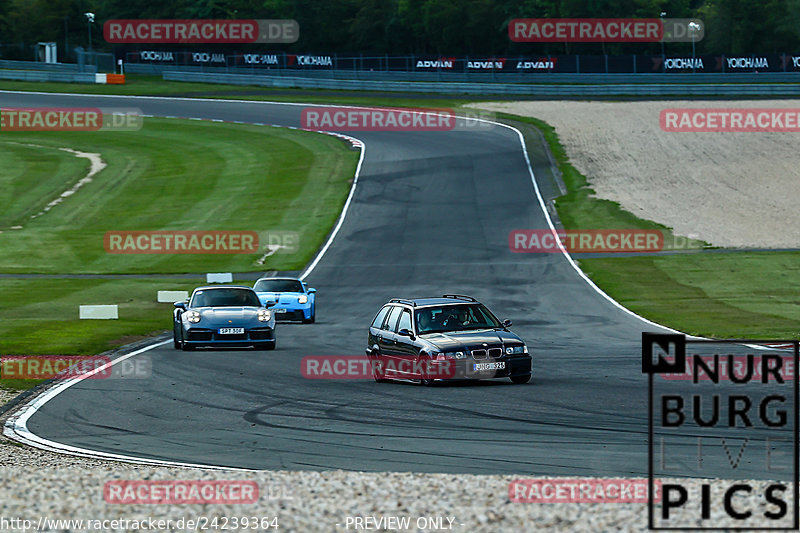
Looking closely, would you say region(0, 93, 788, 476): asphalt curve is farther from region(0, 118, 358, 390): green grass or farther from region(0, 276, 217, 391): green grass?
region(0, 118, 358, 390): green grass

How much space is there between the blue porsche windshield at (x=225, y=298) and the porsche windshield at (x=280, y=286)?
17.8 feet

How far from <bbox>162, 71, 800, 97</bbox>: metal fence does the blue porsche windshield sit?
2333 inches

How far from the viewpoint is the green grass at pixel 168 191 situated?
42.4m

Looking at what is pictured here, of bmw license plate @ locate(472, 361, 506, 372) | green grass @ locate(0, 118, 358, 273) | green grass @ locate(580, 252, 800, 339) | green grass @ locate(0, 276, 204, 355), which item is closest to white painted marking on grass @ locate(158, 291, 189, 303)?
green grass @ locate(0, 276, 204, 355)

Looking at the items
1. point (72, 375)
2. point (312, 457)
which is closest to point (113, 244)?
point (72, 375)

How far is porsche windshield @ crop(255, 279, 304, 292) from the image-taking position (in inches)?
1117

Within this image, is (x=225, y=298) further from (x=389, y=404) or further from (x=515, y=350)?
(x=389, y=404)

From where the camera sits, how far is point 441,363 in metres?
15.9

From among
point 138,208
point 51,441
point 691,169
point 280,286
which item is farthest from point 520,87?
point 51,441

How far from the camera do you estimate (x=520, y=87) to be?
266 feet

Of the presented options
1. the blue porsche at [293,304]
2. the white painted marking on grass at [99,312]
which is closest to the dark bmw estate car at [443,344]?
the blue porsche at [293,304]

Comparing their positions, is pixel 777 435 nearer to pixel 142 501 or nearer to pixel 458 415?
pixel 458 415

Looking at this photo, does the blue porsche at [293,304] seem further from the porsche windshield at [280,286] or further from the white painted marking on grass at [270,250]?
the white painted marking on grass at [270,250]

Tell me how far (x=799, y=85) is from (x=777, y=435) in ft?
227
